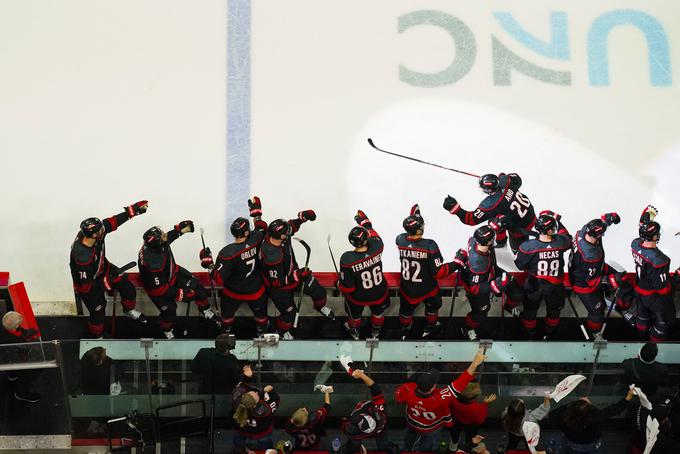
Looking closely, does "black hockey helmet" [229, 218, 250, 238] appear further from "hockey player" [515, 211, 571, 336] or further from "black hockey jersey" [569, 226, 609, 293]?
"black hockey jersey" [569, 226, 609, 293]

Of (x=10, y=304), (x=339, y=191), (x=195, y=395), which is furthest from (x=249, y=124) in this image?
(x=195, y=395)

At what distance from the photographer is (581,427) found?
5520 millimetres

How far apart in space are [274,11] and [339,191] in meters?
1.85

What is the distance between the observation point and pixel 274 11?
8852 millimetres

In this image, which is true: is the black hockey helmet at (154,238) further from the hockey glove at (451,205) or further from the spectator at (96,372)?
the hockey glove at (451,205)

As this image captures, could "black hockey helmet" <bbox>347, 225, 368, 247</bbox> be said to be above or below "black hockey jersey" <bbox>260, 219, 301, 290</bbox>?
above

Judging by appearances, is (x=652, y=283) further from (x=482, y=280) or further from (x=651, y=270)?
(x=482, y=280)

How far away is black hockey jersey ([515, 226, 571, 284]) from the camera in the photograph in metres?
6.66

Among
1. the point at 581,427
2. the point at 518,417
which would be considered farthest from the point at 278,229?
the point at 581,427

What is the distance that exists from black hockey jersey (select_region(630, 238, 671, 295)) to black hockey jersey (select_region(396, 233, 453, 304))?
120 centimetres

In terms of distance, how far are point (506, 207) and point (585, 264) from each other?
807mm

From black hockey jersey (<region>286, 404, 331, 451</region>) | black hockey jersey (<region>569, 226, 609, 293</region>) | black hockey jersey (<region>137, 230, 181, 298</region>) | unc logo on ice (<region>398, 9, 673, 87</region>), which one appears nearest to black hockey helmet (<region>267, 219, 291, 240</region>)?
black hockey jersey (<region>137, 230, 181, 298</region>)

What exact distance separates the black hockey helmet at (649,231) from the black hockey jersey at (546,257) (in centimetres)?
45

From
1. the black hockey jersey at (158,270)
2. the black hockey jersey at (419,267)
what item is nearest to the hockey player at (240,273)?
the black hockey jersey at (158,270)
